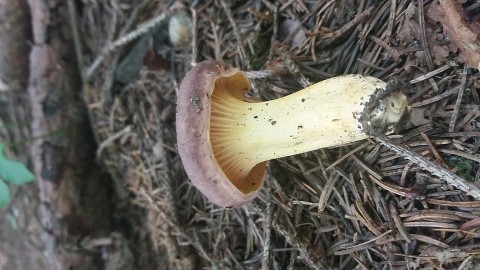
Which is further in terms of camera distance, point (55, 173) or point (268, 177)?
point (55, 173)

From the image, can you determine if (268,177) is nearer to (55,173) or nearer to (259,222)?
(259,222)

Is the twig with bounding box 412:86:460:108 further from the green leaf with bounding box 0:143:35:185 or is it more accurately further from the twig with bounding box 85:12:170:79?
the green leaf with bounding box 0:143:35:185

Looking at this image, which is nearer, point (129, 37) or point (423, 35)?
Result: point (423, 35)

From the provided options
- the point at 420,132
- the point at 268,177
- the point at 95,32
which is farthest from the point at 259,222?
the point at 95,32

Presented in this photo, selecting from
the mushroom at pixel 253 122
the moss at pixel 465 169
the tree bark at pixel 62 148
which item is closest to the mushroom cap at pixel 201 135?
the mushroom at pixel 253 122

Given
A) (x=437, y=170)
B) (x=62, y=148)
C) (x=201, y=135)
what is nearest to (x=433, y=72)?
(x=437, y=170)

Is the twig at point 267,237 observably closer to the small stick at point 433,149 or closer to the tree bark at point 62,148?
the small stick at point 433,149

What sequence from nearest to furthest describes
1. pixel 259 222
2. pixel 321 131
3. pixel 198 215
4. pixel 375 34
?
pixel 321 131, pixel 375 34, pixel 259 222, pixel 198 215

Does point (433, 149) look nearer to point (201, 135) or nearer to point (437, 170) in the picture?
point (437, 170)
